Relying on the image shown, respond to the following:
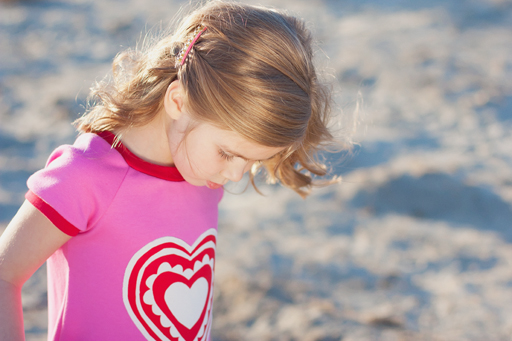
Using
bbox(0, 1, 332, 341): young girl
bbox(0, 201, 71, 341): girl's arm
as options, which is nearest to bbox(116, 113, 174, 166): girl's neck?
bbox(0, 1, 332, 341): young girl

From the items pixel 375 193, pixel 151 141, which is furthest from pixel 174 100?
pixel 375 193

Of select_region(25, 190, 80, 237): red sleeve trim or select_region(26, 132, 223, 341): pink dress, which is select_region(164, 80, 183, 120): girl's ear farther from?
select_region(25, 190, 80, 237): red sleeve trim

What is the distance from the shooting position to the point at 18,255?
37.2 inches

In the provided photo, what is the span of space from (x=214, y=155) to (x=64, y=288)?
0.45 m

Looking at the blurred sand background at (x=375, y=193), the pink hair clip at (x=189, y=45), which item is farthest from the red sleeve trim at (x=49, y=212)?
the blurred sand background at (x=375, y=193)

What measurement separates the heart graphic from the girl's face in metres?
0.18

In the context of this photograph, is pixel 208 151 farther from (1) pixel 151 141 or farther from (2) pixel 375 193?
(2) pixel 375 193

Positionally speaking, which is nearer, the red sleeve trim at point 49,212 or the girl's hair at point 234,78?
the red sleeve trim at point 49,212

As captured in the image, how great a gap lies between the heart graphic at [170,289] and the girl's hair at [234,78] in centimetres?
31

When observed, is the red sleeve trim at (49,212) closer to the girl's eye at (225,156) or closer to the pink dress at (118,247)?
the pink dress at (118,247)

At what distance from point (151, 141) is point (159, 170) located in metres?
0.07

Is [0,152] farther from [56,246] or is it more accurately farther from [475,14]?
[475,14]

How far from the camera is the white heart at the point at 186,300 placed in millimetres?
1135

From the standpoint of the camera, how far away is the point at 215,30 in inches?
42.6
